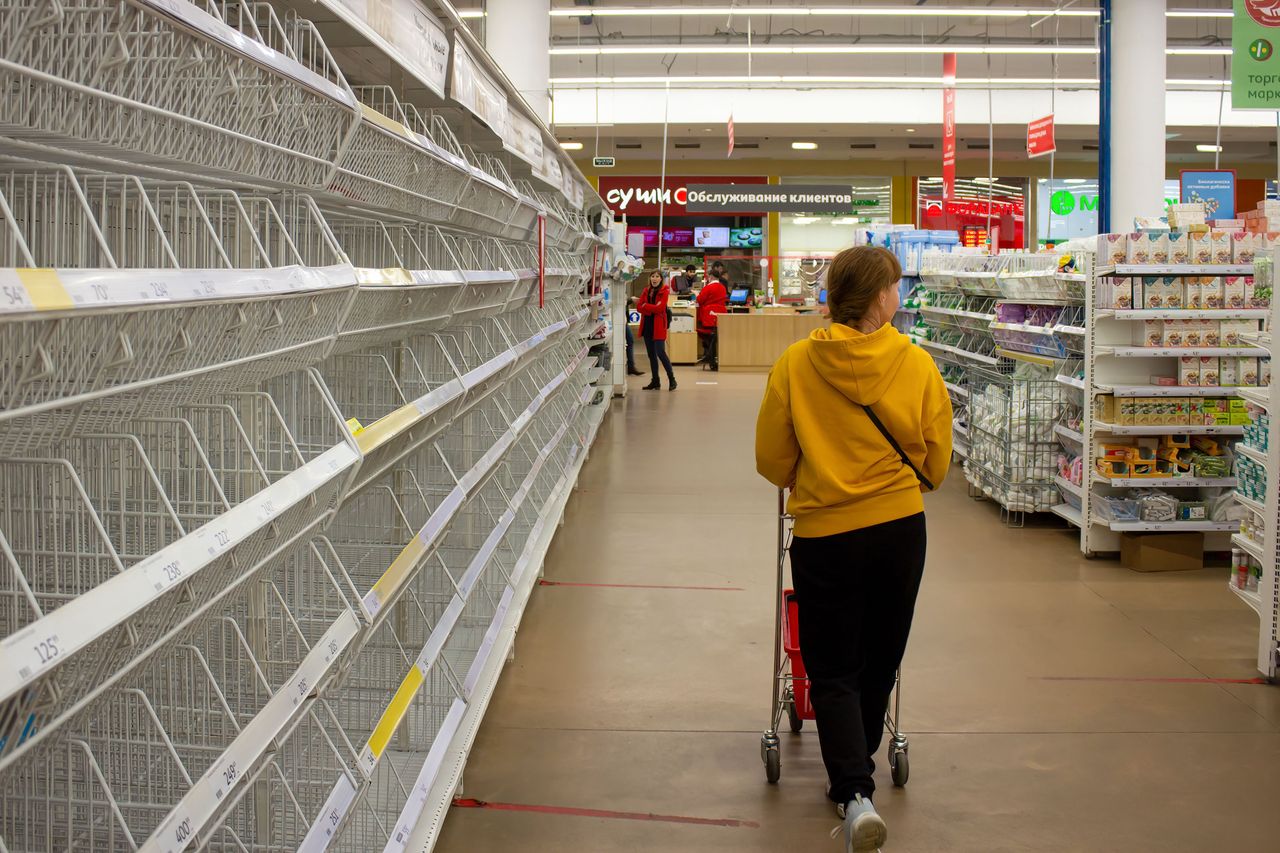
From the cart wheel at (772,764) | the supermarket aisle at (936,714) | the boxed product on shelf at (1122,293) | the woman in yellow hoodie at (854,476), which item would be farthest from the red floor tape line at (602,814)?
the boxed product on shelf at (1122,293)

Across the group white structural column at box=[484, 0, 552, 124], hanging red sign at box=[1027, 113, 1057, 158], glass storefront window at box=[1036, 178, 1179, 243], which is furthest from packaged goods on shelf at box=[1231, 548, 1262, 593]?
glass storefront window at box=[1036, 178, 1179, 243]

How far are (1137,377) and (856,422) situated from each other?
3.93 metres

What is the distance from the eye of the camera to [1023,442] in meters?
7.29

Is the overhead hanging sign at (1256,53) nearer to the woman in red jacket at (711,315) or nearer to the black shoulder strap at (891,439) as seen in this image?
the black shoulder strap at (891,439)

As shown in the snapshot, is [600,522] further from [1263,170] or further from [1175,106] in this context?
[1263,170]

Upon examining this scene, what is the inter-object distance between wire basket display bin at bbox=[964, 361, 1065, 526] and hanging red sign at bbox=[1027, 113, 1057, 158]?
7.58 meters

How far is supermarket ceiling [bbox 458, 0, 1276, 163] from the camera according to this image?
18.4 metres

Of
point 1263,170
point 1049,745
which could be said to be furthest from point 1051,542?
point 1263,170

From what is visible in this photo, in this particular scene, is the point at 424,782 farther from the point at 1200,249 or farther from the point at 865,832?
the point at 1200,249

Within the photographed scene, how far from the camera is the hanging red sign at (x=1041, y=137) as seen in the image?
14609mm

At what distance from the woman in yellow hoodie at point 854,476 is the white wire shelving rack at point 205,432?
0.95 metres

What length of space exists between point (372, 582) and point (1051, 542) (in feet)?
15.8

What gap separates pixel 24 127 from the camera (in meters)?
1.18

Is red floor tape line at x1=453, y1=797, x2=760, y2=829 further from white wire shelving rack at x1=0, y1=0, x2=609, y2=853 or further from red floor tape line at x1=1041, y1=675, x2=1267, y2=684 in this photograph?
red floor tape line at x1=1041, y1=675, x2=1267, y2=684
